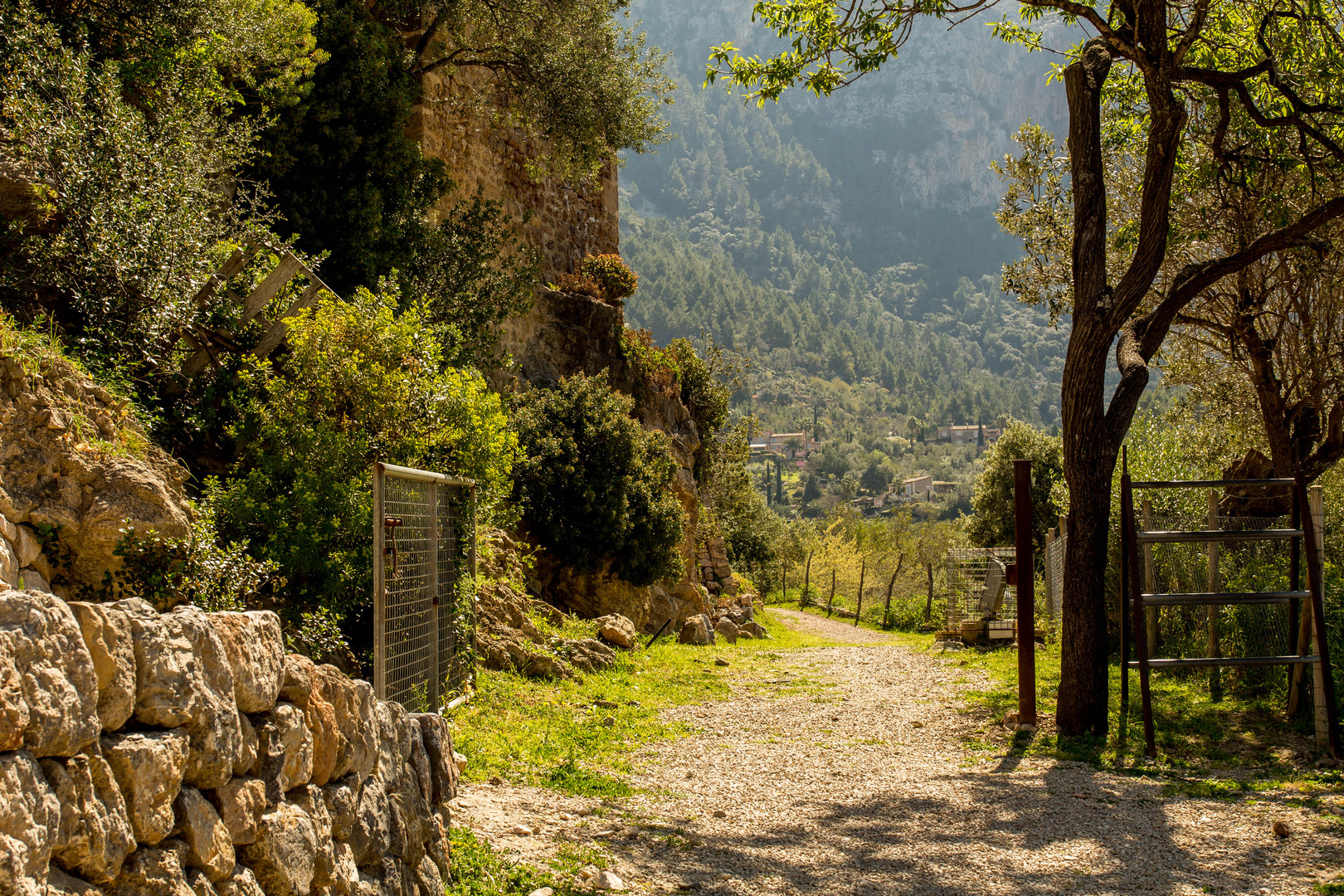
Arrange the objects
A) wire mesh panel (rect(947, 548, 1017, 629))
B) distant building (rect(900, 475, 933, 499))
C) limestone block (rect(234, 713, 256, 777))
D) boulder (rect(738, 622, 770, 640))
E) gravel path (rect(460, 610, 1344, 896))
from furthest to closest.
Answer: distant building (rect(900, 475, 933, 499)) → boulder (rect(738, 622, 770, 640)) → wire mesh panel (rect(947, 548, 1017, 629)) → gravel path (rect(460, 610, 1344, 896)) → limestone block (rect(234, 713, 256, 777))

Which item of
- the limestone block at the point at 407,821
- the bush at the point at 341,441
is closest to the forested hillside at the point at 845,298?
the bush at the point at 341,441

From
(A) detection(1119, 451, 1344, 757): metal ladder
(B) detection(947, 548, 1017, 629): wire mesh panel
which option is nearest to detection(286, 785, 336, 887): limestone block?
(A) detection(1119, 451, 1344, 757): metal ladder

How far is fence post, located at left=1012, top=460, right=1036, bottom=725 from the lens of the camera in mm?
7871

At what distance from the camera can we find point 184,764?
2.36 metres

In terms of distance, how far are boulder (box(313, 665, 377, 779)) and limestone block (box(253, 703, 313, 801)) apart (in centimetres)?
21

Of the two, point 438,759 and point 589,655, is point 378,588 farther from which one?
point 589,655

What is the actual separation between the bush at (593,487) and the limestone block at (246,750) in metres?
10.5

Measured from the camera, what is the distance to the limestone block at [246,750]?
265 cm

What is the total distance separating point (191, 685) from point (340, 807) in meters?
1.03

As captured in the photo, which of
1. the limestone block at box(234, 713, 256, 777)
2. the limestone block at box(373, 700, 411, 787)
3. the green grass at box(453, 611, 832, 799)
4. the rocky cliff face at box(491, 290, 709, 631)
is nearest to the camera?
the limestone block at box(234, 713, 256, 777)

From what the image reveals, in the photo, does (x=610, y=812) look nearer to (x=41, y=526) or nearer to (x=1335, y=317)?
(x=41, y=526)

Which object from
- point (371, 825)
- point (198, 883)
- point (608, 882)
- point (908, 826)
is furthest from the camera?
point (908, 826)

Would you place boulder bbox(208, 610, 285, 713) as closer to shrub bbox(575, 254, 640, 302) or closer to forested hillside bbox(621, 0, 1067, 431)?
shrub bbox(575, 254, 640, 302)

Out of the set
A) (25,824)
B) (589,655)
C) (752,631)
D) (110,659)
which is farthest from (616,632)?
(25,824)
